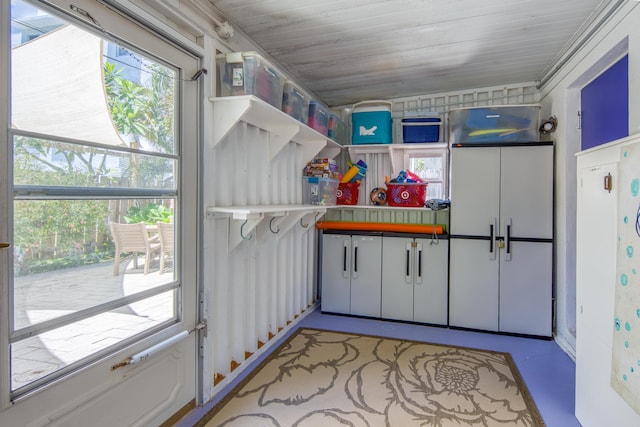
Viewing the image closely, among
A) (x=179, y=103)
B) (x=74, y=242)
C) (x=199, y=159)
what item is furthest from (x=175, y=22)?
(x=74, y=242)

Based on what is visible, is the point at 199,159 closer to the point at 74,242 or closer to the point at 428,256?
the point at 74,242

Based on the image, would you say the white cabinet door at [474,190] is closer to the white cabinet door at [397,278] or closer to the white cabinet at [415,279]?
the white cabinet at [415,279]

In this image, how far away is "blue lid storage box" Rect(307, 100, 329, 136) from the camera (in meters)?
3.10

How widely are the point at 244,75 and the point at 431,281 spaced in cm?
265

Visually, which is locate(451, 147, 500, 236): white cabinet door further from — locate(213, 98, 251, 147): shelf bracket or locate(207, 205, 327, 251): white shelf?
locate(213, 98, 251, 147): shelf bracket

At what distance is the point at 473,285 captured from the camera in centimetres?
331

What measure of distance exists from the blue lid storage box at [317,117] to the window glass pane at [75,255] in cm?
171

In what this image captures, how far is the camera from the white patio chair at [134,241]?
157 cm

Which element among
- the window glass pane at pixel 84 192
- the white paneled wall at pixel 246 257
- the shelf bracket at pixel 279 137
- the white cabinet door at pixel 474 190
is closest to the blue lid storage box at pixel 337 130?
the white paneled wall at pixel 246 257

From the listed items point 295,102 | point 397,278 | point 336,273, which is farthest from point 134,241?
point 397,278

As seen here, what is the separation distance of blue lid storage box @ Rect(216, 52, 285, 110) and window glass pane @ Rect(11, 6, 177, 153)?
1.12ft

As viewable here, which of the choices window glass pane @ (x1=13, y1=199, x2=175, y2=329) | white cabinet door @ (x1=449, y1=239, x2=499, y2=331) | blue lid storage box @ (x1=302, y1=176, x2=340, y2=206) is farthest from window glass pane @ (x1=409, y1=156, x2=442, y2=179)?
window glass pane @ (x1=13, y1=199, x2=175, y2=329)

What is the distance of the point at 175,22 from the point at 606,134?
2.86m

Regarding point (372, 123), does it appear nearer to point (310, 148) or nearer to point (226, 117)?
point (310, 148)
